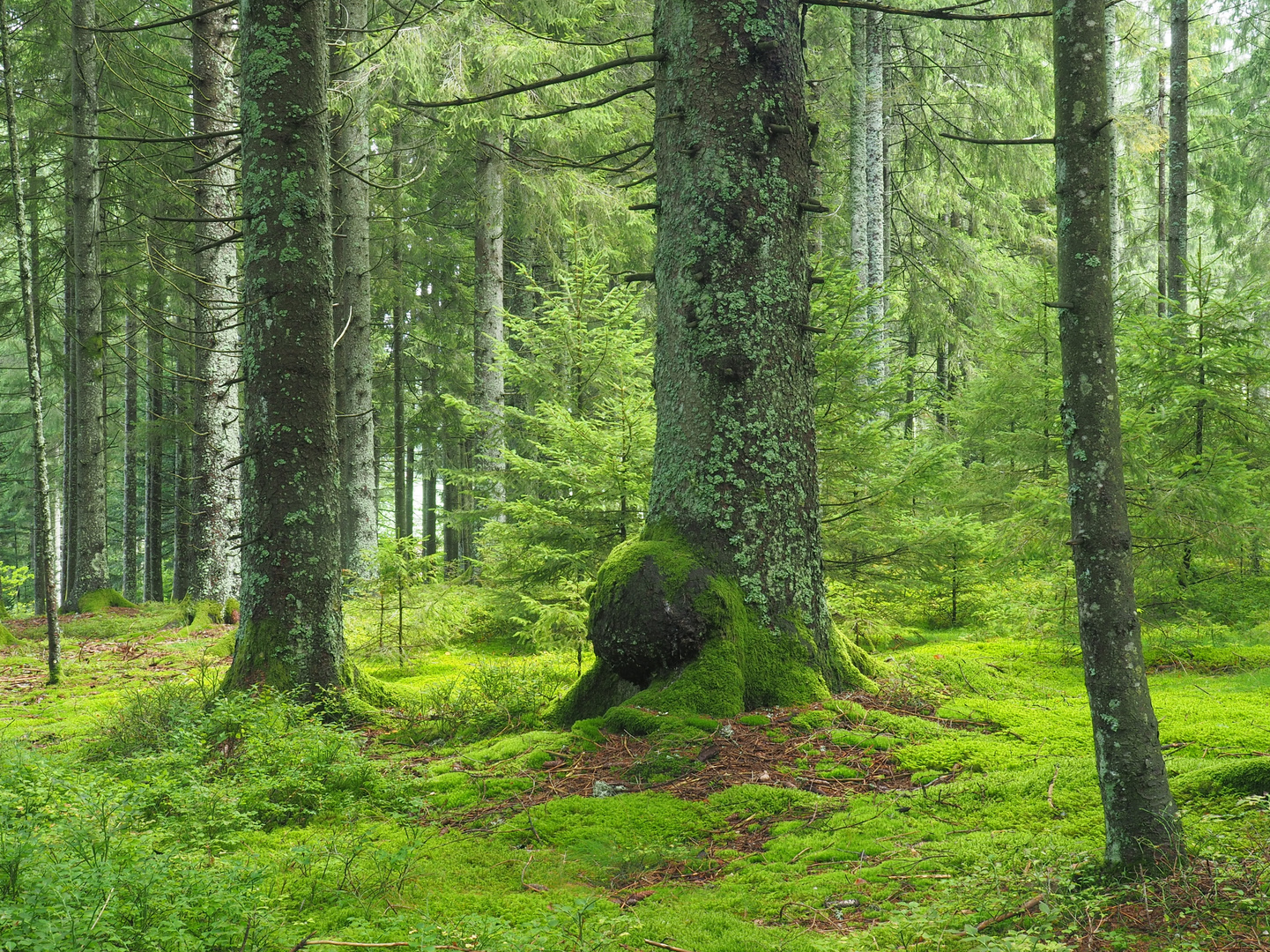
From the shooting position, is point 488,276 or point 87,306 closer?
point 87,306

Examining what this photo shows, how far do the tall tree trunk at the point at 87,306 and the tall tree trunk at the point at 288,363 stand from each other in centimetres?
817

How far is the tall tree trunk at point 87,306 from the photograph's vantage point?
12.2 meters

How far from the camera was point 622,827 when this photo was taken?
136 inches

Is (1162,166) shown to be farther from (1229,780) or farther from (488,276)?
(1229,780)

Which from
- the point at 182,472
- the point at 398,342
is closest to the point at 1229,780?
the point at 398,342

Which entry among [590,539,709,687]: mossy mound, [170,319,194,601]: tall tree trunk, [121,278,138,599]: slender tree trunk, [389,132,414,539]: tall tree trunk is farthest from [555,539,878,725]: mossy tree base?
[121,278,138,599]: slender tree trunk

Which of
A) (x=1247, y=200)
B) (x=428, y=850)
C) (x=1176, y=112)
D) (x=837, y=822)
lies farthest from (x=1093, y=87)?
(x=1247, y=200)

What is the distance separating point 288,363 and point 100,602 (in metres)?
9.63

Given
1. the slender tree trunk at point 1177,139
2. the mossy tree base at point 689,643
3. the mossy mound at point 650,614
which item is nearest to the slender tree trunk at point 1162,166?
the slender tree trunk at point 1177,139

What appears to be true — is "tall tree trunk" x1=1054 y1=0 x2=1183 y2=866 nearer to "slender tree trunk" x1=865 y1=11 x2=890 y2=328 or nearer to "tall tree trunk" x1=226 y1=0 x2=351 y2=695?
"tall tree trunk" x1=226 y1=0 x2=351 y2=695

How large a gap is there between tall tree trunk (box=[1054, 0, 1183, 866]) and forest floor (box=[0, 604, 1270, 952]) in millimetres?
472

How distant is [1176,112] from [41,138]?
20.0 metres

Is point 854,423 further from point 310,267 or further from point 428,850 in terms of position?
point 428,850

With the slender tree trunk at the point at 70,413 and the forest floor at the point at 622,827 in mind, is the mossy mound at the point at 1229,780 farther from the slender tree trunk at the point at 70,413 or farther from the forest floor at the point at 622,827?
the slender tree trunk at the point at 70,413
